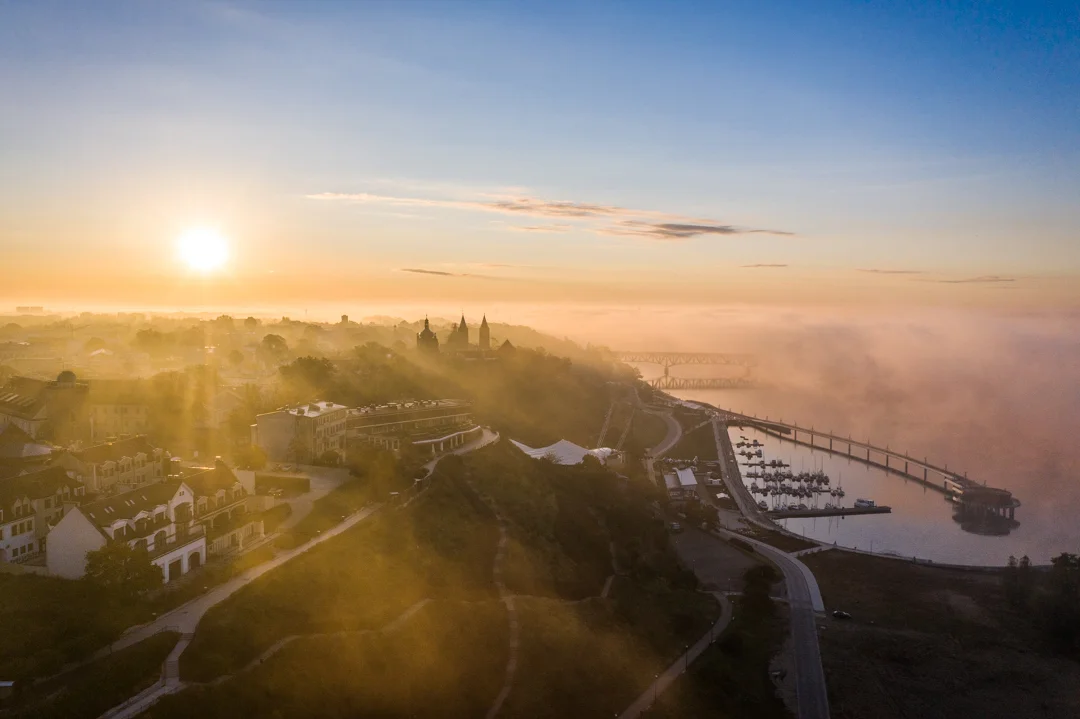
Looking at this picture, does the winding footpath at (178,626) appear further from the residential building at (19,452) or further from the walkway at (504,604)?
the residential building at (19,452)

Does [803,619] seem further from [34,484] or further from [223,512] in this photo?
[34,484]

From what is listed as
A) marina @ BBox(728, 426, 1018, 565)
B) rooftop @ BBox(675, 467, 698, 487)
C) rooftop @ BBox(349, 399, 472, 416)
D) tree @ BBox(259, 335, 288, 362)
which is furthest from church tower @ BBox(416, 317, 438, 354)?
marina @ BBox(728, 426, 1018, 565)

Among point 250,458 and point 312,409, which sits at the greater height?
point 312,409

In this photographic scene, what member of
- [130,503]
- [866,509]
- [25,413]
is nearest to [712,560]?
[866,509]

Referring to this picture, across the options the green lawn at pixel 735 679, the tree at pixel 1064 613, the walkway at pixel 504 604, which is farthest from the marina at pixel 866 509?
the walkway at pixel 504 604

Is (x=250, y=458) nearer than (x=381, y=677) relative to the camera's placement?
No

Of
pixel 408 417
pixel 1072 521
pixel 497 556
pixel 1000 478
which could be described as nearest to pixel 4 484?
pixel 497 556
